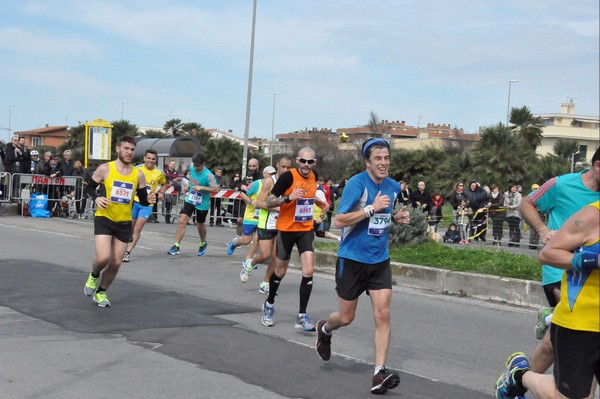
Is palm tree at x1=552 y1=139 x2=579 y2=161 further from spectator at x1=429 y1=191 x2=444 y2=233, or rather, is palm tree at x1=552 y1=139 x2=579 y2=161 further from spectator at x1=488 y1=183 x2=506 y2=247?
spectator at x1=429 y1=191 x2=444 y2=233

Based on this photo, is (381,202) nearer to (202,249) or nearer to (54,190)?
(202,249)

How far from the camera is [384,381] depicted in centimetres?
626

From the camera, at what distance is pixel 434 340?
8859 mm

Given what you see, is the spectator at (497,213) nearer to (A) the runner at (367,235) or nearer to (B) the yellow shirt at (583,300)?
(A) the runner at (367,235)

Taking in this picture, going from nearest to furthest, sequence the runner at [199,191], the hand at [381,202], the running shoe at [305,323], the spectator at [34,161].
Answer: the hand at [381,202]
the running shoe at [305,323]
the runner at [199,191]
the spectator at [34,161]

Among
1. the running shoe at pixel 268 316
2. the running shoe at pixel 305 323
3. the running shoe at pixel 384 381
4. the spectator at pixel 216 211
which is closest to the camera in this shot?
the running shoe at pixel 384 381

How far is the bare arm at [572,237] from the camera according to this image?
14.3 ft

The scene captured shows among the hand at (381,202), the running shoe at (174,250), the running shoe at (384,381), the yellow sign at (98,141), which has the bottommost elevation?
the running shoe at (174,250)

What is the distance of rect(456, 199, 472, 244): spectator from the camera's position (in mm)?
22391

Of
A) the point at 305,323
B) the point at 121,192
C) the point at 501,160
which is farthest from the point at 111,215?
the point at 501,160

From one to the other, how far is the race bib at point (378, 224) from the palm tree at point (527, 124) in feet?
162

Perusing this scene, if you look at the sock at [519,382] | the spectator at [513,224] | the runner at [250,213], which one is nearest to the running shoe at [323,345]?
the sock at [519,382]

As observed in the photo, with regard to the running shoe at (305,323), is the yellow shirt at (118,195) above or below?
above

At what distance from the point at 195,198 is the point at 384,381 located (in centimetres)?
991
